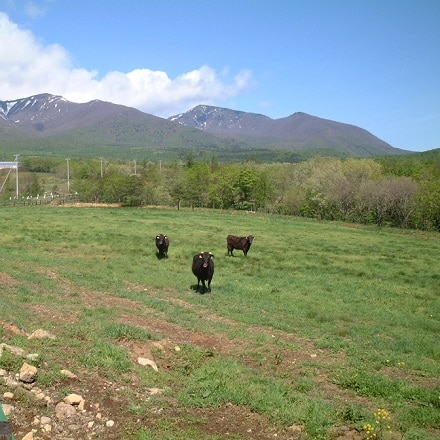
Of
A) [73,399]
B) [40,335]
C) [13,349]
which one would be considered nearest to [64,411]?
[73,399]

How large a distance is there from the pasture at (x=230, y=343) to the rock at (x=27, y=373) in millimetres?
163

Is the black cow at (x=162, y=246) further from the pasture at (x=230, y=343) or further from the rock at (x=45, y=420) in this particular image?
the rock at (x=45, y=420)

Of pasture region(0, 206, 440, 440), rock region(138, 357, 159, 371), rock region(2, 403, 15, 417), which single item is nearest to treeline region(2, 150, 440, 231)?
pasture region(0, 206, 440, 440)

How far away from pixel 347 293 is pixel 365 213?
52962mm

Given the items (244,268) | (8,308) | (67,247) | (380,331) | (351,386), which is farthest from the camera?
(67,247)

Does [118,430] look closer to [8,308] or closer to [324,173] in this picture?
[8,308]

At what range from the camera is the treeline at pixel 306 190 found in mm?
64688

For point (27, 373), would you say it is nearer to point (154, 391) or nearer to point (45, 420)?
point (45, 420)

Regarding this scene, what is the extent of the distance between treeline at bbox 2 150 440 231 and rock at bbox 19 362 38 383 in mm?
61403

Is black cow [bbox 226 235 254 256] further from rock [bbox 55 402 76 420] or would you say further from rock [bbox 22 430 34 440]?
rock [bbox 22 430 34 440]

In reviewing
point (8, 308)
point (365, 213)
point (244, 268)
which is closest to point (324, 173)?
point (365, 213)

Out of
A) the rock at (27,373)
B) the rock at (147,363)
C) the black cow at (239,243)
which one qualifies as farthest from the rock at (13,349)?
the black cow at (239,243)

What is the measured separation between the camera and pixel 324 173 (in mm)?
72375

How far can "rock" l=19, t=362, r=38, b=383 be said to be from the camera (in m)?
7.72
